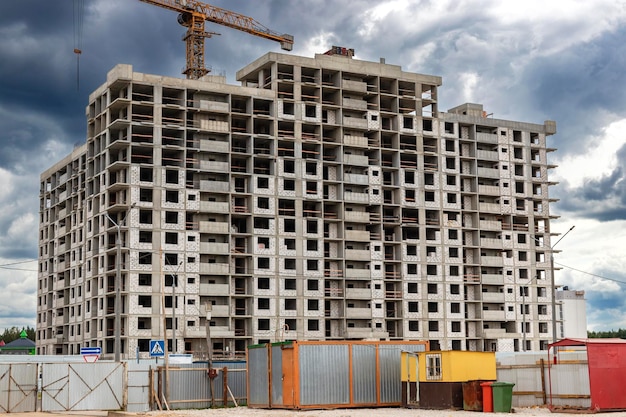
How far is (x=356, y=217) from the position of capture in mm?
117375

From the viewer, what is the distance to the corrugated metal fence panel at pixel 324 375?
5303 cm

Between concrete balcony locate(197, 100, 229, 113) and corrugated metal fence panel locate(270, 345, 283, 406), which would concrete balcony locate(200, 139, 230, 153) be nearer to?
concrete balcony locate(197, 100, 229, 113)

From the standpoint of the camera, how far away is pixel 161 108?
358 ft

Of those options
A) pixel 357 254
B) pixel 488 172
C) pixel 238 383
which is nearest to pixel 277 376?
pixel 238 383

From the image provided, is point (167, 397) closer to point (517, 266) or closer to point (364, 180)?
point (364, 180)

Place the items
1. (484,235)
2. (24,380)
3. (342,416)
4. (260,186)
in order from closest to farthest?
(342,416) < (24,380) < (260,186) < (484,235)

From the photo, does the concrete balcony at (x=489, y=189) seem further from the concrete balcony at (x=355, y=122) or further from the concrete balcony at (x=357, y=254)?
the concrete balcony at (x=357, y=254)

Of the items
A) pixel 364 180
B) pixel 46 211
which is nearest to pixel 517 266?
pixel 364 180

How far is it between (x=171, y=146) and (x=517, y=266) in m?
50.2

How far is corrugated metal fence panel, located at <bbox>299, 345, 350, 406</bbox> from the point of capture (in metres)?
53.0

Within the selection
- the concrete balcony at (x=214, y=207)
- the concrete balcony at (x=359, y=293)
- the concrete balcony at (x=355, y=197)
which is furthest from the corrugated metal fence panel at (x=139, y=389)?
the concrete balcony at (x=355, y=197)

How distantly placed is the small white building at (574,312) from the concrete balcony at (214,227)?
204 feet

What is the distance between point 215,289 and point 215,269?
7.52ft

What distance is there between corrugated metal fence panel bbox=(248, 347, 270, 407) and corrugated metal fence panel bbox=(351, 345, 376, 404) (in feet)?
16.7
